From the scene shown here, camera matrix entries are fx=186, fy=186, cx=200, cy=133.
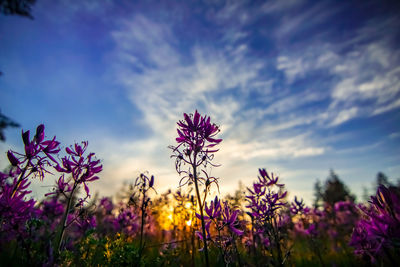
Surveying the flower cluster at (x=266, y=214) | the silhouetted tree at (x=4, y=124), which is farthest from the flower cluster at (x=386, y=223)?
the silhouetted tree at (x=4, y=124)

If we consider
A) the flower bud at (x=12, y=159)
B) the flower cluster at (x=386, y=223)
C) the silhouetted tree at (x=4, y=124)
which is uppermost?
the silhouetted tree at (x=4, y=124)

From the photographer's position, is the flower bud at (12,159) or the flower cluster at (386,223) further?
the flower bud at (12,159)

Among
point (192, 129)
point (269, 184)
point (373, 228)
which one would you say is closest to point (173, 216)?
point (269, 184)

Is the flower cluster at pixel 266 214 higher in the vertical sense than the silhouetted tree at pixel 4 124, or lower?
lower

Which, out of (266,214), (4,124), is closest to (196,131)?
(266,214)

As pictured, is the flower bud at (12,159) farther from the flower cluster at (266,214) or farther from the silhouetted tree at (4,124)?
the silhouetted tree at (4,124)

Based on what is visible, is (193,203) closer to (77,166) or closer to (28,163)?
(77,166)

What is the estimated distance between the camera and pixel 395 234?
1.67 meters

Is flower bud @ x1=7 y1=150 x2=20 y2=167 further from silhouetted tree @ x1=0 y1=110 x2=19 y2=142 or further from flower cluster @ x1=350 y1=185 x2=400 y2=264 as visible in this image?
silhouetted tree @ x1=0 y1=110 x2=19 y2=142

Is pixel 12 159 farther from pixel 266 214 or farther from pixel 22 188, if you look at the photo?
pixel 266 214

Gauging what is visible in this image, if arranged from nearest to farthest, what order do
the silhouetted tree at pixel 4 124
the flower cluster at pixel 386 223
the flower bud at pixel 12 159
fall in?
the flower cluster at pixel 386 223 → the flower bud at pixel 12 159 → the silhouetted tree at pixel 4 124

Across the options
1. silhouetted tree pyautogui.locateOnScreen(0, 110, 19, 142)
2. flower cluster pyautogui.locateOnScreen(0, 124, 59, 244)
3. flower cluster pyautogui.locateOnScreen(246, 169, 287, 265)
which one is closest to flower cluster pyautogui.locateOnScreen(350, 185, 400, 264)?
flower cluster pyautogui.locateOnScreen(246, 169, 287, 265)

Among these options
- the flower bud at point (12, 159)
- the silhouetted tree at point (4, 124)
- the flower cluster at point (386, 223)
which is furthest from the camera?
the silhouetted tree at point (4, 124)

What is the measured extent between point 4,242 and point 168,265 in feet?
16.8
